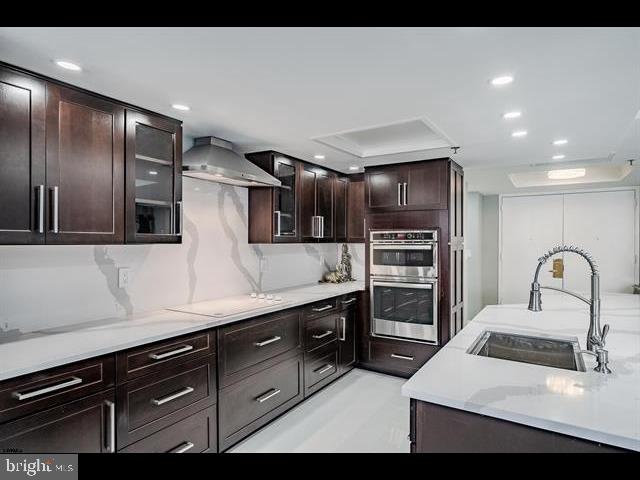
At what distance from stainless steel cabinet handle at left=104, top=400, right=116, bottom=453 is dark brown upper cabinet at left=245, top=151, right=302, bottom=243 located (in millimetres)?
1821

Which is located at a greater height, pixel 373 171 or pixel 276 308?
pixel 373 171

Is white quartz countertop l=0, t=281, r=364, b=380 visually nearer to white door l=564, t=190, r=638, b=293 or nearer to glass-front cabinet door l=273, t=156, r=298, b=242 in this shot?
glass-front cabinet door l=273, t=156, r=298, b=242

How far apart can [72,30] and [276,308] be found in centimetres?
202

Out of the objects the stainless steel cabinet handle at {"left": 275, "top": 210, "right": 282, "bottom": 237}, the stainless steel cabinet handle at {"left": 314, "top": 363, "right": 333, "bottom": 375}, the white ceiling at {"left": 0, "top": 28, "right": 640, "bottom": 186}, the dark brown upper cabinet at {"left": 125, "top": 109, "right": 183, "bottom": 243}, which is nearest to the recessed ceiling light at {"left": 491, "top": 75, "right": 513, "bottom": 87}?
the white ceiling at {"left": 0, "top": 28, "right": 640, "bottom": 186}

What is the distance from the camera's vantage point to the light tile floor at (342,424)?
8.30 ft

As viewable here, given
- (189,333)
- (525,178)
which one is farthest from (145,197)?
(525,178)

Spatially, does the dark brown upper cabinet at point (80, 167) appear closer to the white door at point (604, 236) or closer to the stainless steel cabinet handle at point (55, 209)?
the stainless steel cabinet handle at point (55, 209)

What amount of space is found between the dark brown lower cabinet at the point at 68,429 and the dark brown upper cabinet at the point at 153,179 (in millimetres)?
885

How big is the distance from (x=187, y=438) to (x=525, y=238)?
234 inches

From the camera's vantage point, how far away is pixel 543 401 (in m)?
1.20

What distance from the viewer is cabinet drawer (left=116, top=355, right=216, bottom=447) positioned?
6.09ft

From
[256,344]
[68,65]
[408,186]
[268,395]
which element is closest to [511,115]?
[408,186]
